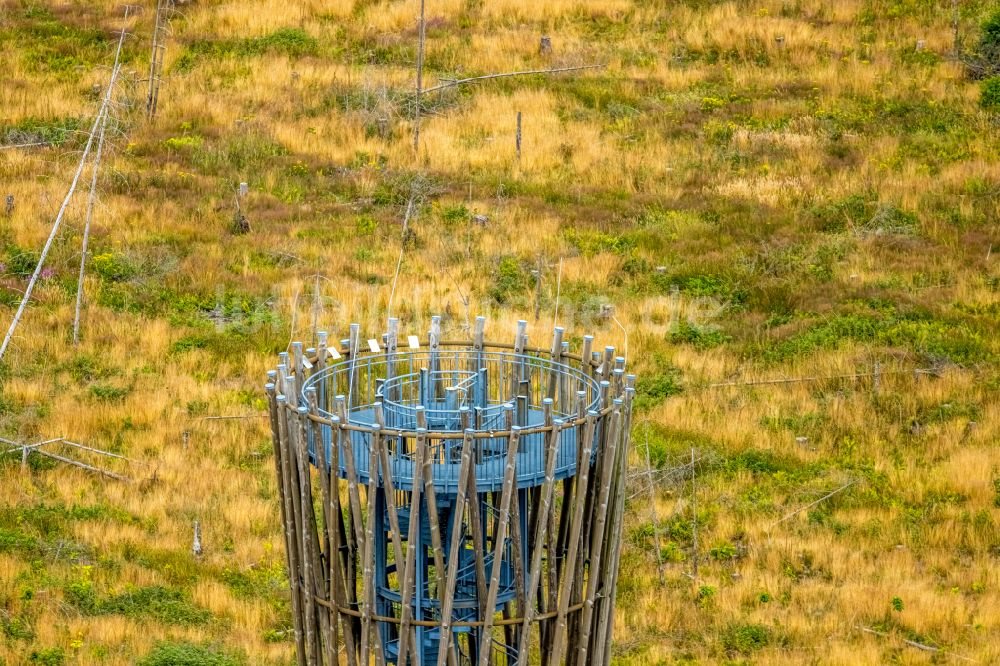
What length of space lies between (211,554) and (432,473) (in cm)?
657

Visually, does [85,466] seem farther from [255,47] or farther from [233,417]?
[255,47]

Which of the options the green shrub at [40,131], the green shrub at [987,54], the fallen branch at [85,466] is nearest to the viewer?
the fallen branch at [85,466]

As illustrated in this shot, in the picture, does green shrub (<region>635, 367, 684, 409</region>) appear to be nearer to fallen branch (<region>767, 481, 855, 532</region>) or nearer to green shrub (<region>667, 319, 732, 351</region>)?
green shrub (<region>667, 319, 732, 351</region>)

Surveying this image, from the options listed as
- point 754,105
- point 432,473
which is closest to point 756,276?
point 754,105

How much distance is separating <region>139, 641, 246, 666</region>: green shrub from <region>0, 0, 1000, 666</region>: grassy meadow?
0.03m

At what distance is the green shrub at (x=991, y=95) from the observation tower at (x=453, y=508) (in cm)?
1969

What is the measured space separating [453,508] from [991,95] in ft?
70.0

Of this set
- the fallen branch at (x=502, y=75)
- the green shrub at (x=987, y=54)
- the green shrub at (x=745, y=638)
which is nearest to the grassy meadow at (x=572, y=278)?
the green shrub at (x=745, y=638)

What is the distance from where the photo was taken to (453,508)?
8953 millimetres

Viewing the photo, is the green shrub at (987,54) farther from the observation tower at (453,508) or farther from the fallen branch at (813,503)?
the observation tower at (453,508)

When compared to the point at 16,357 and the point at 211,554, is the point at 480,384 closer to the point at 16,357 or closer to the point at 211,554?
the point at 211,554

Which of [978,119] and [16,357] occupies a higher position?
[978,119]

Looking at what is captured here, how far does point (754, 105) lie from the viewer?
1111 inches

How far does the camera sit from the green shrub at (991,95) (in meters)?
27.2
